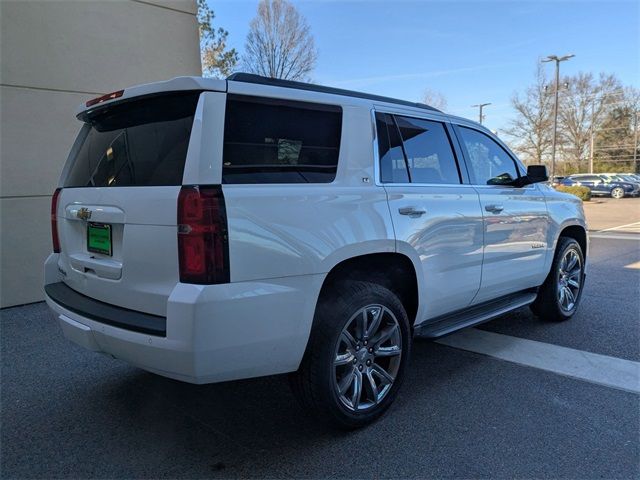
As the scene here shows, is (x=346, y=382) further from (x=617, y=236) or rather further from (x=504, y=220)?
(x=617, y=236)

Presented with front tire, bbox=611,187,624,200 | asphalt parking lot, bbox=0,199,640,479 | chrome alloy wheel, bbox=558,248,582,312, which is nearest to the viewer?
asphalt parking lot, bbox=0,199,640,479

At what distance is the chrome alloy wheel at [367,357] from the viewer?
2828mm

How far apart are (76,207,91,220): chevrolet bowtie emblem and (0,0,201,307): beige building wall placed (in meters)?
3.80

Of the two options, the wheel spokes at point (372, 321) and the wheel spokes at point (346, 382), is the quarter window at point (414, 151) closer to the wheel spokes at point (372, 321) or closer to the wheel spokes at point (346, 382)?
the wheel spokes at point (372, 321)

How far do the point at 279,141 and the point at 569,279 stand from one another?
4.01m

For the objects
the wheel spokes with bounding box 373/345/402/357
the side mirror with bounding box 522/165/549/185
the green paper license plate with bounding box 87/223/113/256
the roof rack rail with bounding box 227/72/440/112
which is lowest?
the wheel spokes with bounding box 373/345/402/357

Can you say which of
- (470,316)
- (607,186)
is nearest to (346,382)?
(470,316)

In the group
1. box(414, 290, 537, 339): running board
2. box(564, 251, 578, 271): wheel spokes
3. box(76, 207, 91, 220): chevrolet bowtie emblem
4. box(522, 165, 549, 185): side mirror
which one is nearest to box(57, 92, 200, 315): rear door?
box(76, 207, 91, 220): chevrolet bowtie emblem

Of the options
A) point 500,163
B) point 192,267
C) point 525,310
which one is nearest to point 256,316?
point 192,267

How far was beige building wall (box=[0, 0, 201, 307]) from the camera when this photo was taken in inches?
225

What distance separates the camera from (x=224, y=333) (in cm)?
224

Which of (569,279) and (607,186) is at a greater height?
(607,186)

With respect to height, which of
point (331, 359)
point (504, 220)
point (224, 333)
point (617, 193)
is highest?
point (617, 193)

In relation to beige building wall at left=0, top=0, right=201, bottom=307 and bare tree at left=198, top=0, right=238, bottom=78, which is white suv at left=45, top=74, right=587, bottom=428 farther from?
bare tree at left=198, top=0, right=238, bottom=78
